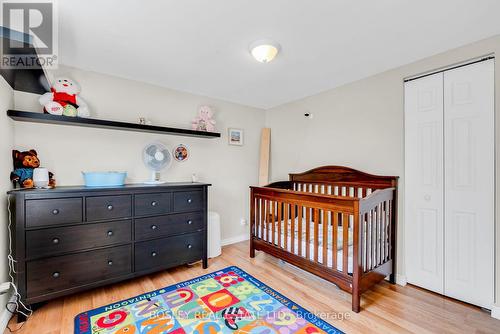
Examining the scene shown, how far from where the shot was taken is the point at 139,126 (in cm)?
244

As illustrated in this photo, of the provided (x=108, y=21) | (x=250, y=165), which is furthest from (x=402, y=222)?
(x=108, y=21)

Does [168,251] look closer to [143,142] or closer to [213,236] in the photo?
[213,236]

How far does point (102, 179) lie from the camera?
2148 mm

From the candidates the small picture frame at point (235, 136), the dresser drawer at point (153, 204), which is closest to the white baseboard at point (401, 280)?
the dresser drawer at point (153, 204)

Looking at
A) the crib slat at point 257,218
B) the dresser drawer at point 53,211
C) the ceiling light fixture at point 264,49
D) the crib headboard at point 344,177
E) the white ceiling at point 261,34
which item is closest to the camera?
the white ceiling at point 261,34

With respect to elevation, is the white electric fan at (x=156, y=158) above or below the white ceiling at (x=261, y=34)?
below

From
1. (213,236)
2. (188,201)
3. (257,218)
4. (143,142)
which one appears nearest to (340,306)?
(257,218)

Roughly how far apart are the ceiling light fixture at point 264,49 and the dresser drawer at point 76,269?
84.1 inches

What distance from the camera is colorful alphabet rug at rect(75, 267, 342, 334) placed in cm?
161

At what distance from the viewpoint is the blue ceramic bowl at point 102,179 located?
211cm

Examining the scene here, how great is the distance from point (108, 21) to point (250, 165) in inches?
102

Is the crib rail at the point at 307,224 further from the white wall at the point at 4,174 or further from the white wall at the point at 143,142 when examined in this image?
the white wall at the point at 4,174

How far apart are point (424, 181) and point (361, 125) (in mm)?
874

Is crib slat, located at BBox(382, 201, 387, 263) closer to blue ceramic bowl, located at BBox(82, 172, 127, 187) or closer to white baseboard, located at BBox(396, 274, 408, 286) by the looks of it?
white baseboard, located at BBox(396, 274, 408, 286)
